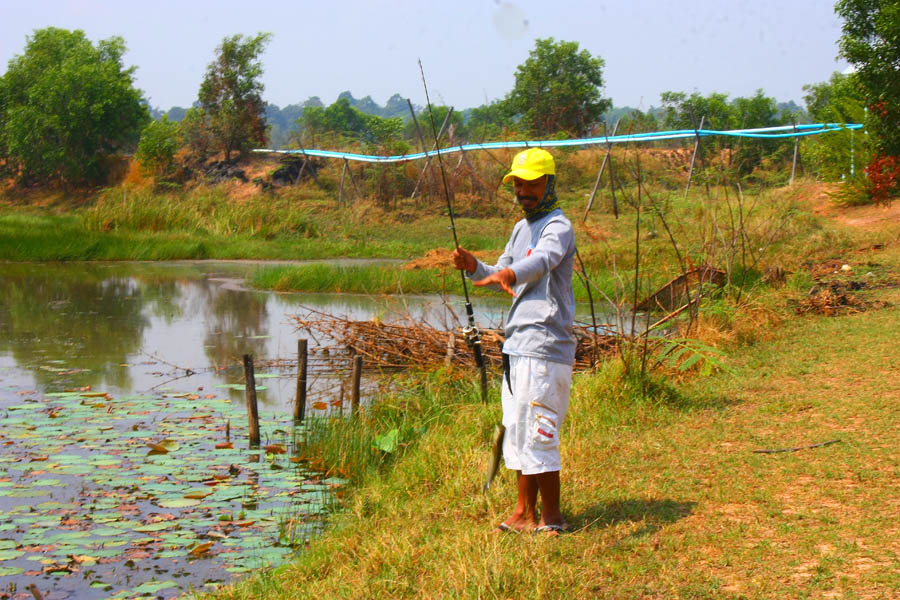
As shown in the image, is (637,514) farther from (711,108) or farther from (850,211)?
(711,108)

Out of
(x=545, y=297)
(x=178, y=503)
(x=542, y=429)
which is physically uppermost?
(x=545, y=297)

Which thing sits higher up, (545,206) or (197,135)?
(197,135)

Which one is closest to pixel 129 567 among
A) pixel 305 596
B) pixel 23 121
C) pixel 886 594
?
A: pixel 305 596

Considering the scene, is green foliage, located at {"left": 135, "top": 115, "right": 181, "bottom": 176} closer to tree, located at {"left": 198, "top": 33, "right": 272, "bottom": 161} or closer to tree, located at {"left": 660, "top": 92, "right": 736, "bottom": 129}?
tree, located at {"left": 198, "top": 33, "right": 272, "bottom": 161}

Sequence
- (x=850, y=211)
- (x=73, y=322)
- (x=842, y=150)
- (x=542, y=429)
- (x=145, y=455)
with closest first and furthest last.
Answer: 1. (x=542, y=429)
2. (x=145, y=455)
3. (x=73, y=322)
4. (x=850, y=211)
5. (x=842, y=150)

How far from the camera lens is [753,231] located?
13.5 metres

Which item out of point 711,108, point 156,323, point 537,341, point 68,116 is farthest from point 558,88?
point 537,341

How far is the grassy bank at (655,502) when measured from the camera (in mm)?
3943

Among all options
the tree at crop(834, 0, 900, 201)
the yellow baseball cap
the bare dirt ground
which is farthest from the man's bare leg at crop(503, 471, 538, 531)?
the bare dirt ground

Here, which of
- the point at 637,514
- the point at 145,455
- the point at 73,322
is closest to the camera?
the point at 637,514

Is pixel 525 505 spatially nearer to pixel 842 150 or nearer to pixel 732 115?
pixel 842 150

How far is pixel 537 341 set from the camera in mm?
4402

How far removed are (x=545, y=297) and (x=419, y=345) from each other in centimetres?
507

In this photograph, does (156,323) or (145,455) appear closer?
(145,455)
